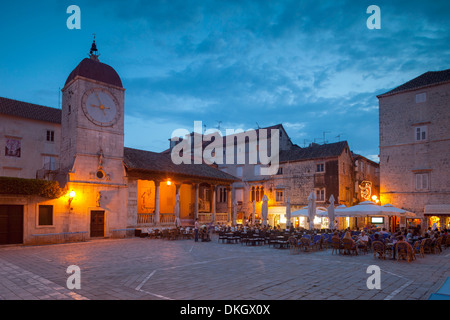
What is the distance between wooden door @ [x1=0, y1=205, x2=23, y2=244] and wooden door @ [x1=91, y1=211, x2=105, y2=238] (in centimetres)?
445

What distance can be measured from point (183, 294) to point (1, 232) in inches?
620

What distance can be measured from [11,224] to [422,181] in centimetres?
3112

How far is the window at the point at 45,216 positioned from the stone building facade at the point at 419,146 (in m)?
27.6

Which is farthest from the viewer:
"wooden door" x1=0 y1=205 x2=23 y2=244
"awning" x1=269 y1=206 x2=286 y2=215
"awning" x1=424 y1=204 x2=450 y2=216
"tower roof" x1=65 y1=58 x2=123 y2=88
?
"awning" x1=269 y1=206 x2=286 y2=215

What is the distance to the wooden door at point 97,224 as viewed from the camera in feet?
74.2

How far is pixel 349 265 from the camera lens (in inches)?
481

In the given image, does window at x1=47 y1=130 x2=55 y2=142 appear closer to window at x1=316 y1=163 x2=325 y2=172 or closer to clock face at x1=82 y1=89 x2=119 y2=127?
clock face at x1=82 y1=89 x2=119 y2=127

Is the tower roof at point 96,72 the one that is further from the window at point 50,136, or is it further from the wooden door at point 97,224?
the wooden door at point 97,224

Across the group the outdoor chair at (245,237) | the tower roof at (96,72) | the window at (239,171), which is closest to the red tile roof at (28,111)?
the tower roof at (96,72)

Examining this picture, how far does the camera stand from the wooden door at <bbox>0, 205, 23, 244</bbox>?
18.6m

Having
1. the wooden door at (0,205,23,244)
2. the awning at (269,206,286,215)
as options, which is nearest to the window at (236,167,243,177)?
the awning at (269,206,286,215)
